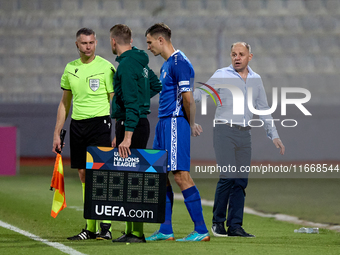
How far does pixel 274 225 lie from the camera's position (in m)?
6.75

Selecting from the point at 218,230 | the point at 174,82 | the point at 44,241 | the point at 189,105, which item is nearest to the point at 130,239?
the point at 44,241

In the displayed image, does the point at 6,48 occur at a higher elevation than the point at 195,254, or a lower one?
higher

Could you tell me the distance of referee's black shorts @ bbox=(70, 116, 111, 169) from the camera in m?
5.29

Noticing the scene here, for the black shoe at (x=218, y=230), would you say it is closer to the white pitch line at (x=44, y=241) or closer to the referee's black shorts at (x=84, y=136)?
the referee's black shorts at (x=84, y=136)

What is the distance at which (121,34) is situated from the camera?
4871 millimetres

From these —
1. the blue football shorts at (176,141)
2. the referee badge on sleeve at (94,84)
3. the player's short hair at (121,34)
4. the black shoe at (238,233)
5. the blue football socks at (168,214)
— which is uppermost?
the player's short hair at (121,34)

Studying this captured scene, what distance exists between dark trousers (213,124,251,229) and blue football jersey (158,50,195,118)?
32.7 inches

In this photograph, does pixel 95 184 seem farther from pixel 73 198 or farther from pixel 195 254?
pixel 73 198

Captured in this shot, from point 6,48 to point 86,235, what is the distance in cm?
1352

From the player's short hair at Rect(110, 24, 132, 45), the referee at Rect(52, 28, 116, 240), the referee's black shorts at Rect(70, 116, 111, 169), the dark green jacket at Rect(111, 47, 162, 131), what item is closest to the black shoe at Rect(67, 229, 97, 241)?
the referee at Rect(52, 28, 116, 240)

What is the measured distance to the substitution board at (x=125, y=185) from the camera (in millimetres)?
4820

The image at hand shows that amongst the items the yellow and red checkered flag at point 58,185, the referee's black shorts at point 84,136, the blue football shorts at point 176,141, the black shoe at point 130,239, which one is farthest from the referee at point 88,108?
the blue football shorts at point 176,141

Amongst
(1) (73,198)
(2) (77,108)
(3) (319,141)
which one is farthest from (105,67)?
(3) (319,141)

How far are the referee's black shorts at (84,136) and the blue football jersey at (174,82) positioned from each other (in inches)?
22.5
